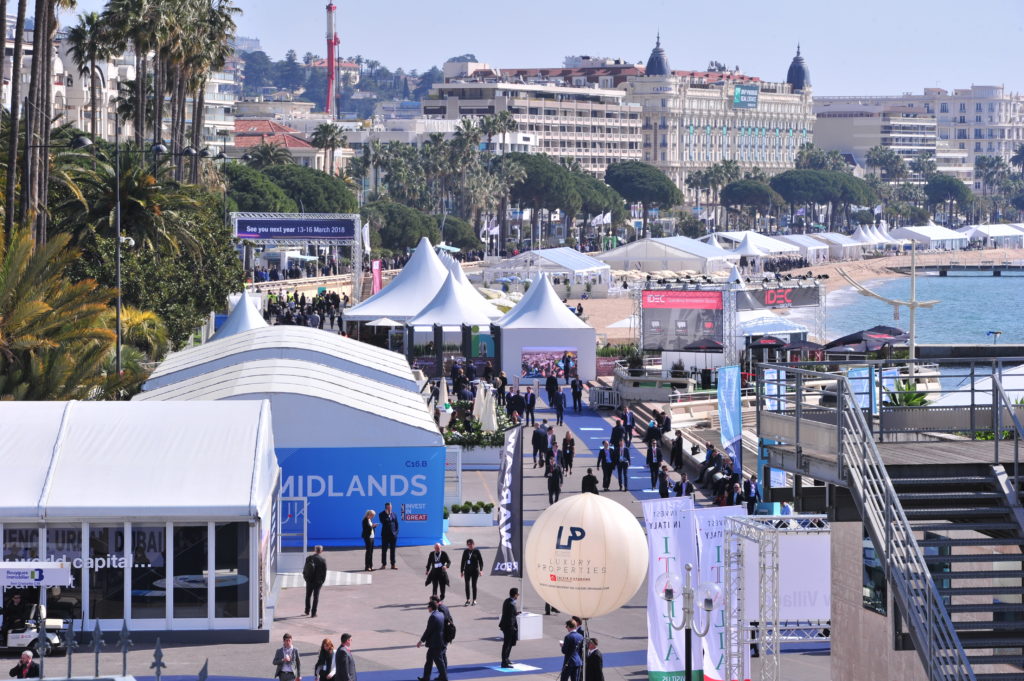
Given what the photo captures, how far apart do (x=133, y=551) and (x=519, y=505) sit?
5388 millimetres

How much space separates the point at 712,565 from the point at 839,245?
142 metres

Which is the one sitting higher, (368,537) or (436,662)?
(368,537)

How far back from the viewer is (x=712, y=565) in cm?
1791

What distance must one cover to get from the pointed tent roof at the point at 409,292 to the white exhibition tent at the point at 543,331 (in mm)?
5605

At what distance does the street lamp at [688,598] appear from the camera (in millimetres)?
15211

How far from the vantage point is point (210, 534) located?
20812mm

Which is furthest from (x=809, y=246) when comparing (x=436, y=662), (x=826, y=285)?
(x=436, y=662)

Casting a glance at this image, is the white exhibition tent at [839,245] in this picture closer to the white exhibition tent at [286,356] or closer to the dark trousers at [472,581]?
the white exhibition tent at [286,356]

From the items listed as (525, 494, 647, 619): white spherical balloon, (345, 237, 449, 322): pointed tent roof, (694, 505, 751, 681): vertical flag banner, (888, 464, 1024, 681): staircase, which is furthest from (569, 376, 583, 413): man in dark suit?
(888, 464, 1024, 681): staircase

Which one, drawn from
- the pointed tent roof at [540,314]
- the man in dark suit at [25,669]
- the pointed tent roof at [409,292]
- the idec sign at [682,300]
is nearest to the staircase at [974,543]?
the man in dark suit at [25,669]

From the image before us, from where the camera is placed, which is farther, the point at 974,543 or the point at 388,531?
the point at 388,531

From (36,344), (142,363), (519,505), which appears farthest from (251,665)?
(142,363)

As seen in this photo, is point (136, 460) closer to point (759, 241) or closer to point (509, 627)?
point (509, 627)

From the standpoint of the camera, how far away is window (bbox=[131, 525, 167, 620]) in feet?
68.4
